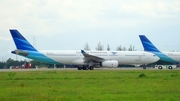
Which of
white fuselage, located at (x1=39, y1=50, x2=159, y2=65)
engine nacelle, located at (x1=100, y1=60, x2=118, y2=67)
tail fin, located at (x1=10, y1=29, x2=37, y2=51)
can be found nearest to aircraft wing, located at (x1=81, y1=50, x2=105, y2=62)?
engine nacelle, located at (x1=100, y1=60, x2=118, y2=67)

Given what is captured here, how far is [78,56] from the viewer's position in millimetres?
52844

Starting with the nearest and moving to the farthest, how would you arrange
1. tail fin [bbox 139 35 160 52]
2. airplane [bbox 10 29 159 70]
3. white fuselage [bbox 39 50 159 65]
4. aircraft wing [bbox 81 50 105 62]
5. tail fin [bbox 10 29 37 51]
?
tail fin [bbox 10 29 37 51]
airplane [bbox 10 29 159 70]
aircraft wing [bbox 81 50 105 62]
white fuselage [bbox 39 50 159 65]
tail fin [bbox 139 35 160 52]

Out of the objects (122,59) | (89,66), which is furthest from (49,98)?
(122,59)

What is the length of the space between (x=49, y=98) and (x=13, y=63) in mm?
117865

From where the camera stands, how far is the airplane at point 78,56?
5006 cm

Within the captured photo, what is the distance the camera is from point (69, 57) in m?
52.5

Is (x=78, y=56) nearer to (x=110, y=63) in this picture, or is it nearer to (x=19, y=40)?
(x=110, y=63)

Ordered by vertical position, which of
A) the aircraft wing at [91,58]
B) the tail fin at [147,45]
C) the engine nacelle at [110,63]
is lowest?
the engine nacelle at [110,63]

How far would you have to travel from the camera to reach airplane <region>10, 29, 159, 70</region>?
50.1 meters

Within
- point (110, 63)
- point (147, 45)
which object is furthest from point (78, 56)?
point (147, 45)

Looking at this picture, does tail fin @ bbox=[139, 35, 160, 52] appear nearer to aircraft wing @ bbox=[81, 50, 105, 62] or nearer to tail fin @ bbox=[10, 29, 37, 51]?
aircraft wing @ bbox=[81, 50, 105, 62]

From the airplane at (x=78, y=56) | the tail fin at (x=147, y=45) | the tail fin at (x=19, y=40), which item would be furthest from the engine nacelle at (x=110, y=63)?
the tail fin at (x=147, y=45)

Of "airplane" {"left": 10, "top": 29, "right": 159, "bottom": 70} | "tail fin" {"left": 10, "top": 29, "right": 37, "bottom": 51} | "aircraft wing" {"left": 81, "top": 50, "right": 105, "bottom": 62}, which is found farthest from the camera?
"aircraft wing" {"left": 81, "top": 50, "right": 105, "bottom": 62}

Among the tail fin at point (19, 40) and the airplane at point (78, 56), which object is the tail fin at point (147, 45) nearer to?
the airplane at point (78, 56)
